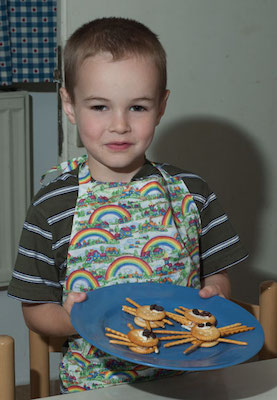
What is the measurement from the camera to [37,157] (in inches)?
110

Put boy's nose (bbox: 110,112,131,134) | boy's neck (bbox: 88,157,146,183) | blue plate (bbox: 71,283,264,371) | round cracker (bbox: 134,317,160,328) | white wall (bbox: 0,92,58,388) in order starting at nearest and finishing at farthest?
blue plate (bbox: 71,283,264,371), round cracker (bbox: 134,317,160,328), boy's nose (bbox: 110,112,131,134), boy's neck (bbox: 88,157,146,183), white wall (bbox: 0,92,58,388)

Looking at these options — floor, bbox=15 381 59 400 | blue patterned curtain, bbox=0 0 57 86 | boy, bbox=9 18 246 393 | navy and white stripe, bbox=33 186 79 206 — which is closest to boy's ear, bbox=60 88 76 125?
boy, bbox=9 18 246 393

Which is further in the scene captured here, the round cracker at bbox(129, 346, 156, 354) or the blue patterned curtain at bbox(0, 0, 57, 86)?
the blue patterned curtain at bbox(0, 0, 57, 86)

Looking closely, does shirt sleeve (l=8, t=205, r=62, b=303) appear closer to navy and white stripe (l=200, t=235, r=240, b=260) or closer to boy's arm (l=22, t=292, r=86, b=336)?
boy's arm (l=22, t=292, r=86, b=336)

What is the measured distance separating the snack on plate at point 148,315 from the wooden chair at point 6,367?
0.59 ft

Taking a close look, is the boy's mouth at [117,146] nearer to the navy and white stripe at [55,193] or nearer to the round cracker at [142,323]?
the navy and white stripe at [55,193]

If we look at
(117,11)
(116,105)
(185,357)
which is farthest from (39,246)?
(117,11)

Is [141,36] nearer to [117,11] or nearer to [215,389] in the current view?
[117,11]

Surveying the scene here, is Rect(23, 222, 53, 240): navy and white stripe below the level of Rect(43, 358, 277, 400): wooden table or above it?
above

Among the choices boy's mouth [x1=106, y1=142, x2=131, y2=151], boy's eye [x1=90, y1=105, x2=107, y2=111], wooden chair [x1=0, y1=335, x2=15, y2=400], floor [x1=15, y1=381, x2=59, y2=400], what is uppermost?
boy's eye [x1=90, y1=105, x2=107, y2=111]

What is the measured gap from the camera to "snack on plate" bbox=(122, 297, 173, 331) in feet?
3.11

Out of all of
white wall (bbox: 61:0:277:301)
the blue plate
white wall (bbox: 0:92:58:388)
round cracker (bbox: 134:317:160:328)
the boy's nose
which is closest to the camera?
the blue plate

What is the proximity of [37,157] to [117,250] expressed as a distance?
173 cm

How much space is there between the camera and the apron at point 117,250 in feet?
3.73
